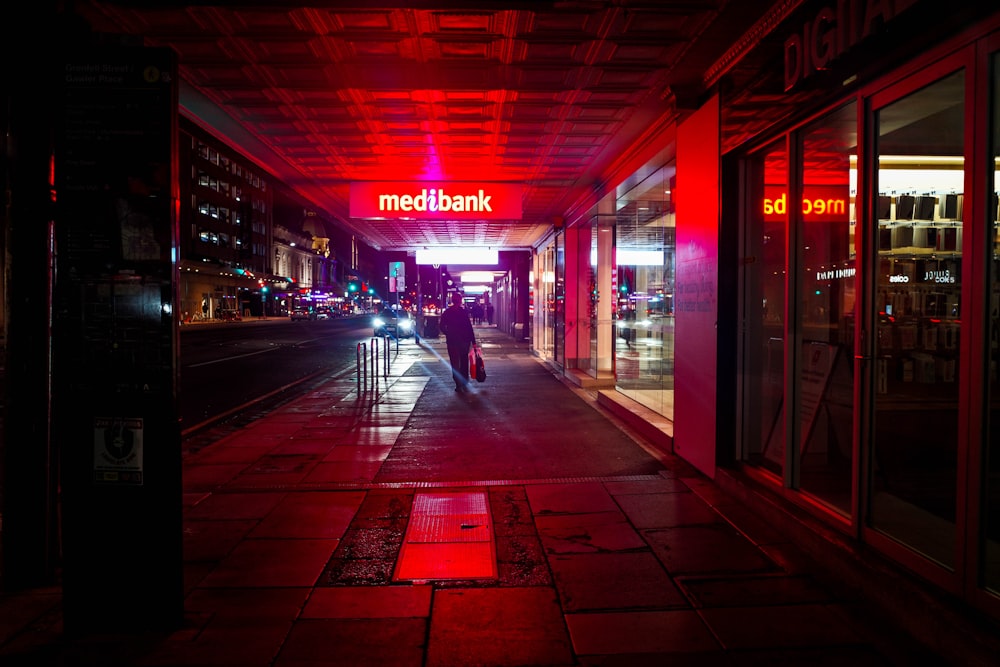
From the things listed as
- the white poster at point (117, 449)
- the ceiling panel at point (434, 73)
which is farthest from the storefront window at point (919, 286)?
the white poster at point (117, 449)

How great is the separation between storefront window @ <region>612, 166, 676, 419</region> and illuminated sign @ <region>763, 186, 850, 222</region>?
10.9ft

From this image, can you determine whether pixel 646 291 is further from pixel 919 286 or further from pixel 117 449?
pixel 117 449

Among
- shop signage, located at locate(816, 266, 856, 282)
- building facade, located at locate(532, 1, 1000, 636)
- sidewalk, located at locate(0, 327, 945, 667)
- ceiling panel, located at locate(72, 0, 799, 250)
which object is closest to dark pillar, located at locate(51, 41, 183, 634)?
sidewalk, located at locate(0, 327, 945, 667)

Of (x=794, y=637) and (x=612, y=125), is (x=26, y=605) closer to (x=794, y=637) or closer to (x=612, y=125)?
(x=794, y=637)

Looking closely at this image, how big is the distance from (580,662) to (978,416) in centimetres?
234

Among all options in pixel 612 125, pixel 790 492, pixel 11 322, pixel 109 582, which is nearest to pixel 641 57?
pixel 612 125

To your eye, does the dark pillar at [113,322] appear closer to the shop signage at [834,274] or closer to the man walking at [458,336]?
the shop signage at [834,274]

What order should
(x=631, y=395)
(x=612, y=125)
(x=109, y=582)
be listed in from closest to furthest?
(x=109, y=582) < (x=612, y=125) < (x=631, y=395)

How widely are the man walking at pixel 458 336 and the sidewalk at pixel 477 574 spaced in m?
6.00

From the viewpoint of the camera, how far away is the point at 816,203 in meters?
5.96

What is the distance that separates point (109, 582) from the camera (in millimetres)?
3424

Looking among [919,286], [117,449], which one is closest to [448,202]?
[919,286]

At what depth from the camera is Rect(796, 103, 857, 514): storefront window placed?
5.50 m

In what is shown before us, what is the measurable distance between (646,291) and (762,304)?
633 centimetres
